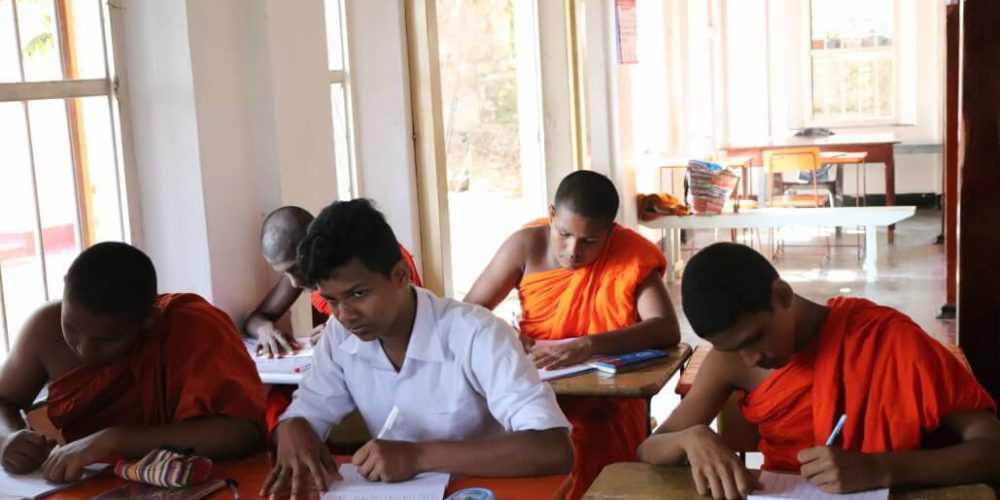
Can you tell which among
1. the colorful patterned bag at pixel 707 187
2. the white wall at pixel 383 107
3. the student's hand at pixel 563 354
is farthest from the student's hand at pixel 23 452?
the colorful patterned bag at pixel 707 187

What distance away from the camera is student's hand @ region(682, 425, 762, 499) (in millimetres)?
1860

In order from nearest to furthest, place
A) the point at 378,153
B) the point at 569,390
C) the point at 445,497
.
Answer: the point at 445,497 → the point at 569,390 → the point at 378,153

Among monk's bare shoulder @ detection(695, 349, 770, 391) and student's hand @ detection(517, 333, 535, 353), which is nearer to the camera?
monk's bare shoulder @ detection(695, 349, 770, 391)

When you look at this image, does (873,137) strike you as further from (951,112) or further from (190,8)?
(190,8)

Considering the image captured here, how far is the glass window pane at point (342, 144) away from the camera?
4383mm

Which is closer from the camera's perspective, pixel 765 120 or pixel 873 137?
pixel 873 137

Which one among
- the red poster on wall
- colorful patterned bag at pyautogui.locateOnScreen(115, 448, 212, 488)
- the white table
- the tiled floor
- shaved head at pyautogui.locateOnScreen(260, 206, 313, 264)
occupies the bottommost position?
the tiled floor

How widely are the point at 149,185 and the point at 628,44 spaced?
4.81 meters

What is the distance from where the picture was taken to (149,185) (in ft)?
10.6

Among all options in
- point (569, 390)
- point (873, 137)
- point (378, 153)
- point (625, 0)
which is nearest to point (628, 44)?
point (625, 0)

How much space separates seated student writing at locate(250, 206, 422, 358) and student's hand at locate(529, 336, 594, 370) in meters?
0.51

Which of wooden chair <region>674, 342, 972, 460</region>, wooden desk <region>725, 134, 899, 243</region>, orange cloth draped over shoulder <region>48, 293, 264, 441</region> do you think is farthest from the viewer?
wooden desk <region>725, 134, 899, 243</region>

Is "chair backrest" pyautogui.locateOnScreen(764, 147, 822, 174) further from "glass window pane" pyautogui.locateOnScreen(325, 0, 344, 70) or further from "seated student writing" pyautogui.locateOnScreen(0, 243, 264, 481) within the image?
"seated student writing" pyautogui.locateOnScreen(0, 243, 264, 481)

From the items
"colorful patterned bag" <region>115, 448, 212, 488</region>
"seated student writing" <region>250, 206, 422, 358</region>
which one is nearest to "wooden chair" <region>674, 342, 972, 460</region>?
"seated student writing" <region>250, 206, 422, 358</region>
